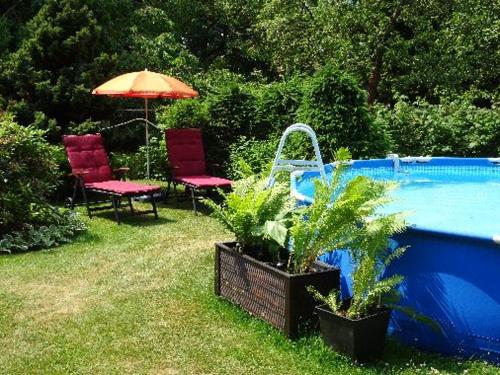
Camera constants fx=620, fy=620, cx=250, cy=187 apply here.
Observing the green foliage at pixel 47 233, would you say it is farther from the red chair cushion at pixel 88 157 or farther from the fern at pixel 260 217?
the fern at pixel 260 217

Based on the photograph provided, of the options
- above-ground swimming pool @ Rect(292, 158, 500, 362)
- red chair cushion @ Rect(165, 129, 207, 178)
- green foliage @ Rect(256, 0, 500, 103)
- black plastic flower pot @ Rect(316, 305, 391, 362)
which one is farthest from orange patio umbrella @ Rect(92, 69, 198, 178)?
green foliage @ Rect(256, 0, 500, 103)

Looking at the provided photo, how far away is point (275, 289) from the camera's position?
4766 mm

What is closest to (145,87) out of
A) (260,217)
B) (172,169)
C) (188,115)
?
(172,169)

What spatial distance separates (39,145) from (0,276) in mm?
2372

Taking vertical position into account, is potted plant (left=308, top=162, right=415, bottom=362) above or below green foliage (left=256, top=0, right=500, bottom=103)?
below

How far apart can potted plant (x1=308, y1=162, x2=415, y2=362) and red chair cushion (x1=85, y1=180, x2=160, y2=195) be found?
4.93 meters

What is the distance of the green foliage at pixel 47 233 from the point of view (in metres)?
7.47

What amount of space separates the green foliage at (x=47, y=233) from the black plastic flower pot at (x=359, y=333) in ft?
14.6

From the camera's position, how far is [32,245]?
24.7ft

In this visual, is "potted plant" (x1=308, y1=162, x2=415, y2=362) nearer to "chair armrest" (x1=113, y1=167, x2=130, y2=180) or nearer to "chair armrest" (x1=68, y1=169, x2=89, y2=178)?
"chair armrest" (x1=68, y1=169, x2=89, y2=178)

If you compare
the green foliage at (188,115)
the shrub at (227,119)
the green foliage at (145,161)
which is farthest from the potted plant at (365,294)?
the green foliage at (145,161)

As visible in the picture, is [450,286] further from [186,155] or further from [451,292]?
[186,155]

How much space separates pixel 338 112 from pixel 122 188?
3585 millimetres

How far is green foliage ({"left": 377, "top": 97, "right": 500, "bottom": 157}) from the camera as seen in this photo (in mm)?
12633
